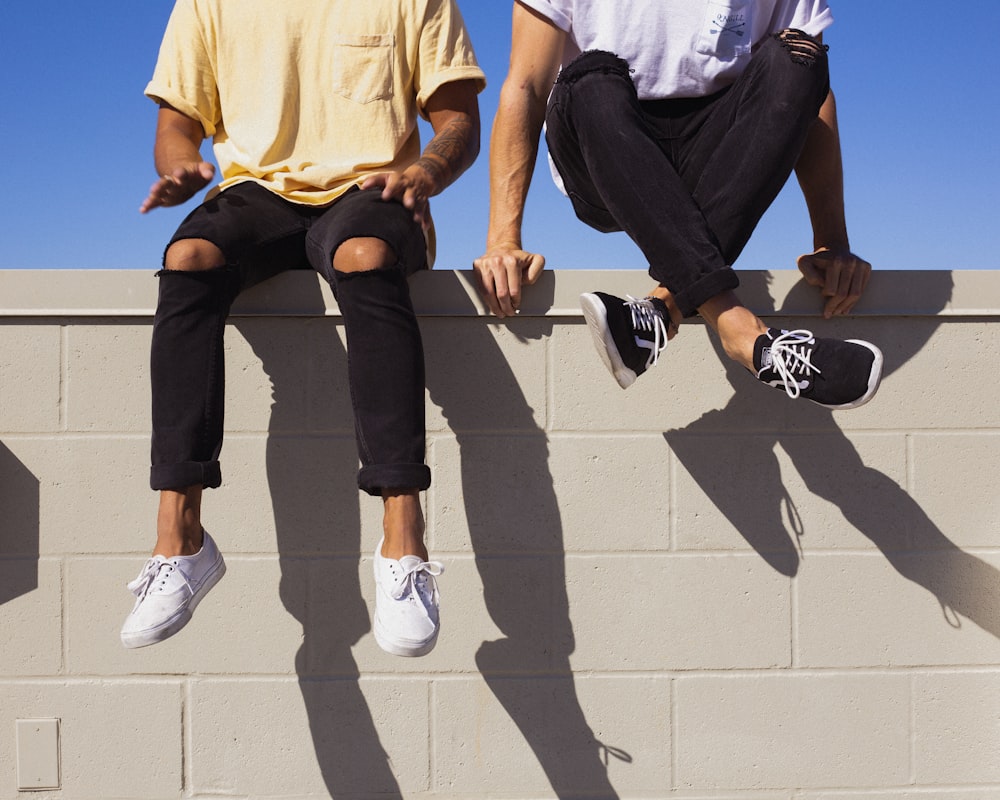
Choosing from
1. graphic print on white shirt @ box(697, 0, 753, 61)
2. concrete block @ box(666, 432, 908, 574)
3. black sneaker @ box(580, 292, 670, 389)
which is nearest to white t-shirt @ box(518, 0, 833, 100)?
graphic print on white shirt @ box(697, 0, 753, 61)

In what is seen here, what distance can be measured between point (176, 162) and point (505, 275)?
2.39ft

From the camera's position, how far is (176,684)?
1890 mm

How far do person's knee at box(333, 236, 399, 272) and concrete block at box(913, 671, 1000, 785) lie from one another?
143cm

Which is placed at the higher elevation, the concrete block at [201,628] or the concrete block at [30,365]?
the concrete block at [30,365]

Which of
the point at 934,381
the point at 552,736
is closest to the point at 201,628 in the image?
the point at 552,736

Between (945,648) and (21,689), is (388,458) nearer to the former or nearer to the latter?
(21,689)

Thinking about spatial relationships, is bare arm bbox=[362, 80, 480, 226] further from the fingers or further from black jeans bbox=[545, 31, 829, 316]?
black jeans bbox=[545, 31, 829, 316]

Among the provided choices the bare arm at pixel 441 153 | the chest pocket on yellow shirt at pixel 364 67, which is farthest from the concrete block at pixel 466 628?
the chest pocket on yellow shirt at pixel 364 67

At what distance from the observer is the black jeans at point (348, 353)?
1.54 m

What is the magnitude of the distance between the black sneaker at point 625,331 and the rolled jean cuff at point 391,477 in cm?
40

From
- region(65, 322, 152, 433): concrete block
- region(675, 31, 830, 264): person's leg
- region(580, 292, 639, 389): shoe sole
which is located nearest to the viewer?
region(580, 292, 639, 389): shoe sole

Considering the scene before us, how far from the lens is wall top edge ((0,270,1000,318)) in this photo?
190cm

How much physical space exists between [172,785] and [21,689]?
377 mm

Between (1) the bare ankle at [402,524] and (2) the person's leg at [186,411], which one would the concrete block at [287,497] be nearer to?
(2) the person's leg at [186,411]
